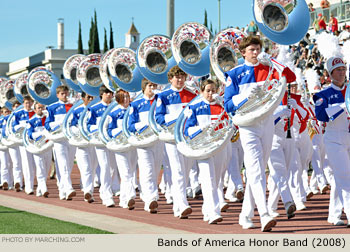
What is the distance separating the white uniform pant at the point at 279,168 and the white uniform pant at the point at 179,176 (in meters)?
1.20

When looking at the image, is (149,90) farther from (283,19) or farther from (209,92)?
(283,19)

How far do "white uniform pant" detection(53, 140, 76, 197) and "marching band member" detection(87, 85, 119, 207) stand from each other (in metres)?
1.14

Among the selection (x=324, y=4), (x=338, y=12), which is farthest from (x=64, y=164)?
(x=338, y=12)

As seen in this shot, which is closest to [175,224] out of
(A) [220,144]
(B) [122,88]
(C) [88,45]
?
(A) [220,144]

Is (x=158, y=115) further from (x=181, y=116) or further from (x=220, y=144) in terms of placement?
(x=220, y=144)

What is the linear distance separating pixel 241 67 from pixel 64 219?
11.5 feet

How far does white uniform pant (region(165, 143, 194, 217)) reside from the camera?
10.8m

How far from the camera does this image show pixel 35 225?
33.4 ft

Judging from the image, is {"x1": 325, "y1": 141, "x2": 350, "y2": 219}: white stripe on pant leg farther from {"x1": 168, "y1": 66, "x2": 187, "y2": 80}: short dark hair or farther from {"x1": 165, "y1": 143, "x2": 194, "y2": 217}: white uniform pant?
{"x1": 168, "y1": 66, "x2": 187, "y2": 80}: short dark hair

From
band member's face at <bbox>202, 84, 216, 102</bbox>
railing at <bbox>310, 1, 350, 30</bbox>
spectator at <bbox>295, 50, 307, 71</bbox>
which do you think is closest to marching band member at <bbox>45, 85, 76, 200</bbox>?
band member's face at <bbox>202, 84, 216, 102</bbox>

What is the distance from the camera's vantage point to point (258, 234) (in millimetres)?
8453

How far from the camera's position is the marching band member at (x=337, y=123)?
9.34m

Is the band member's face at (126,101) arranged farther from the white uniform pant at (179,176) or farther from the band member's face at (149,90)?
the white uniform pant at (179,176)

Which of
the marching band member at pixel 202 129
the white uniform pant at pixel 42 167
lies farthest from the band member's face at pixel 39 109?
the marching band member at pixel 202 129
